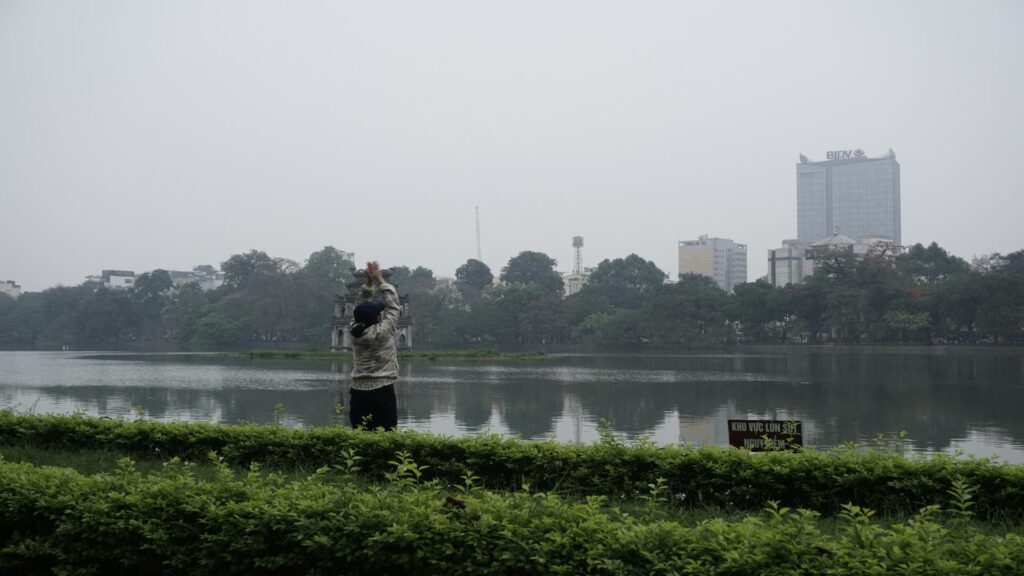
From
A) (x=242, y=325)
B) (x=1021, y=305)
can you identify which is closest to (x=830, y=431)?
(x=1021, y=305)

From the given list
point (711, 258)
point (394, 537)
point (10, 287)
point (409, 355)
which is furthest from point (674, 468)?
point (10, 287)

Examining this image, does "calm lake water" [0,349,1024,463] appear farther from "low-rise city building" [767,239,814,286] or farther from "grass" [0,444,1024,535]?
"low-rise city building" [767,239,814,286]

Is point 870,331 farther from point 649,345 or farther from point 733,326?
point 649,345

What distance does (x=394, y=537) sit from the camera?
12.2 ft

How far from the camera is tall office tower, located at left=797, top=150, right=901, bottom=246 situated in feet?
456

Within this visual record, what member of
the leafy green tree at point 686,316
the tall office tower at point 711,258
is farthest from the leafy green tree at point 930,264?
the tall office tower at point 711,258

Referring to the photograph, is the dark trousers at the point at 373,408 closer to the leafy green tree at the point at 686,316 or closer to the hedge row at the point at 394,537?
the hedge row at the point at 394,537

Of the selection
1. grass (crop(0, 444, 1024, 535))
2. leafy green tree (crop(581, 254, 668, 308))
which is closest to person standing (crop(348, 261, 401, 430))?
grass (crop(0, 444, 1024, 535))

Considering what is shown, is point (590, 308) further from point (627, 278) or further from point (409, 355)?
point (409, 355)

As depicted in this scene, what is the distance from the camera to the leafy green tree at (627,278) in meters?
75.2

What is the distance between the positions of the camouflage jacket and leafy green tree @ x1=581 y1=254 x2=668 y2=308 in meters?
67.7

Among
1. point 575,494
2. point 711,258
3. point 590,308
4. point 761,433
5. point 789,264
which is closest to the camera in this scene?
point 575,494

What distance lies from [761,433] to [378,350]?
126 inches

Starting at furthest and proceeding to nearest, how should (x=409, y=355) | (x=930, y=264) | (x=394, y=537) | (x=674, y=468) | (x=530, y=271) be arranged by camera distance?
(x=530, y=271) → (x=930, y=264) → (x=409, y=355) → (x=674, y=468) → (x=394, y=537)
